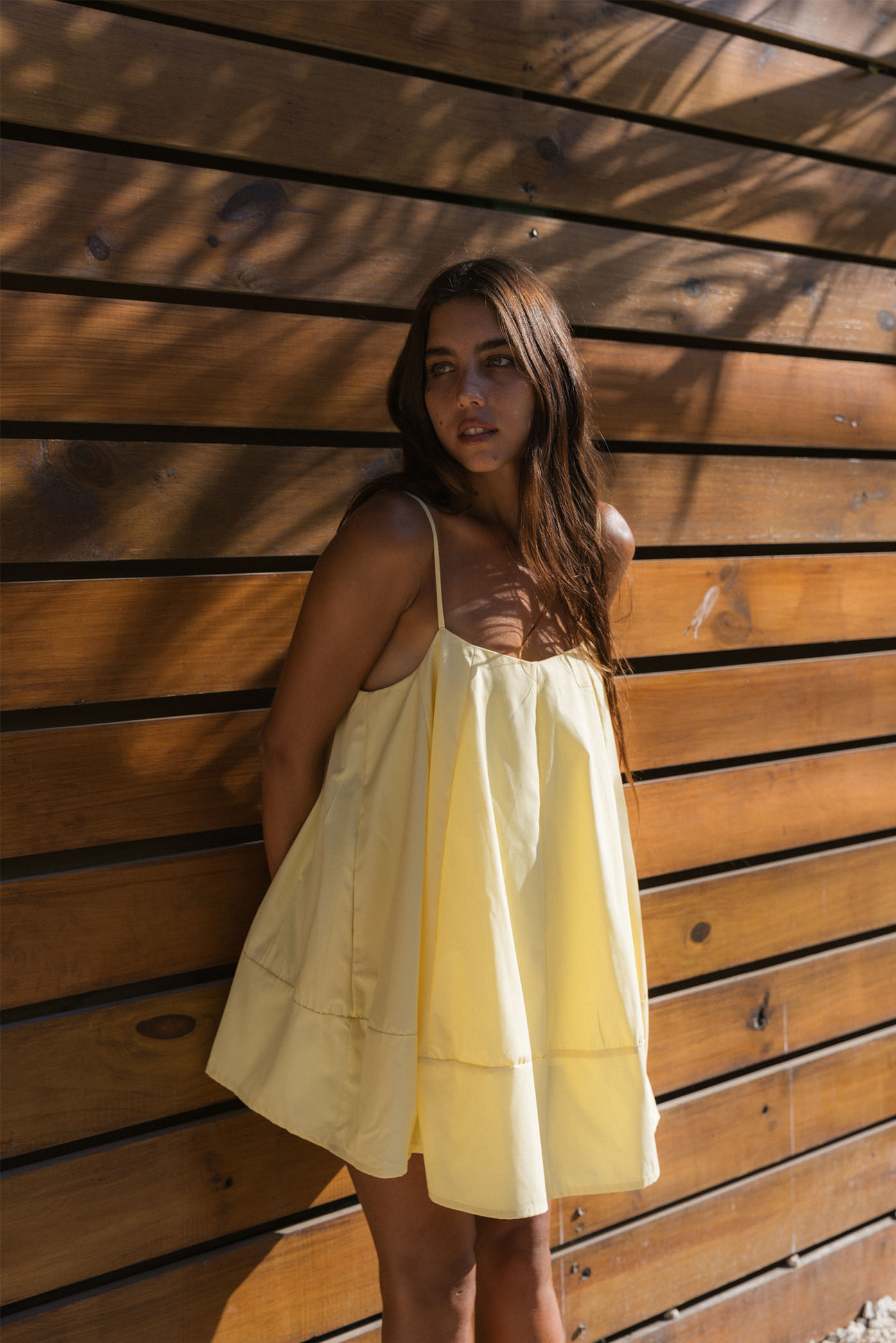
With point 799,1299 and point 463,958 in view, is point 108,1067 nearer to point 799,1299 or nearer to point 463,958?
point 463,958

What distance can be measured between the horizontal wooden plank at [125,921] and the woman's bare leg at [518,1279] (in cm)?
69

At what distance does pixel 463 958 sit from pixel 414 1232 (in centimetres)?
51

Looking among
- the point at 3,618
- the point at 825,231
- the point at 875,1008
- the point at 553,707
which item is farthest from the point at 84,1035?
the point at 825,231

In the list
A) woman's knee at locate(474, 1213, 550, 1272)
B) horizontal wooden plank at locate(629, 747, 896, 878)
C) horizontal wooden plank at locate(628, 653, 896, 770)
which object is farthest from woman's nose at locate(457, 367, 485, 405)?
woman's knee at locate(474, 1213, 550, 1272)

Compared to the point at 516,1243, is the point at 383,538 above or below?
above

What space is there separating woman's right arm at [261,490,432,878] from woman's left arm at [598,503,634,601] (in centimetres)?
49

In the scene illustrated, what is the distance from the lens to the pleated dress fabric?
1685 millimetres

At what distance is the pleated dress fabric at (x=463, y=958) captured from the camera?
5.53 feet

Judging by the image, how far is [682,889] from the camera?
2.65m

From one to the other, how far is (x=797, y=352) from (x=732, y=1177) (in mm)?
2091

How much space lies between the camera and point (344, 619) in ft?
5.68

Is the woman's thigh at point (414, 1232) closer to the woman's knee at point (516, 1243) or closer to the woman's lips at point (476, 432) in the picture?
the woman's knee at point (516, 1243)

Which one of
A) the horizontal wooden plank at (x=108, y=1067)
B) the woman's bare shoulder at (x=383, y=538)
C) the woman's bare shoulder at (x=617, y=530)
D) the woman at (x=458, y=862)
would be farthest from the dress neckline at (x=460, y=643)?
the horizontal wooden plank at (x=108, y=1067)

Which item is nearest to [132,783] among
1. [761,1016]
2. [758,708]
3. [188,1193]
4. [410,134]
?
[188,1193]
